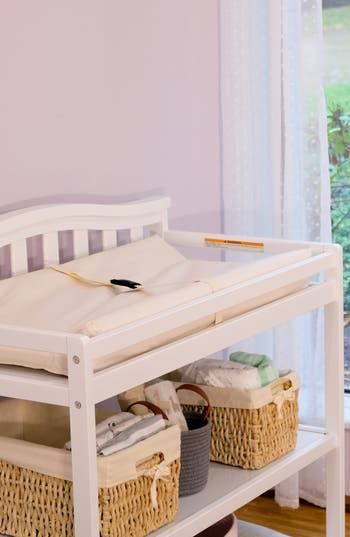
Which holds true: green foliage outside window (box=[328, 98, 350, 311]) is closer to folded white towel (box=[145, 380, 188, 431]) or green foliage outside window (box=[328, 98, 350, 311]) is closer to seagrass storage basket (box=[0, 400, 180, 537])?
folded white towel (box=[145, 380, 188, 431])

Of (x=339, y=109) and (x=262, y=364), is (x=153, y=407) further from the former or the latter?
(x=339, y=109)

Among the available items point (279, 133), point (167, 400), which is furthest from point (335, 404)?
point (279, 133)

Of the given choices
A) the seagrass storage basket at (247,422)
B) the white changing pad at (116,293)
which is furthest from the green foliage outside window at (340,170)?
the seagrass storage basket at (247,422)

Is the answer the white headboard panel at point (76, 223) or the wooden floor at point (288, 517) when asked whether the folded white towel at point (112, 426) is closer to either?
the white headboard panel at point (76, 223)

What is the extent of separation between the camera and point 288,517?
3020 mm

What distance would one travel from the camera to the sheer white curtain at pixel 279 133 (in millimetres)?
2873

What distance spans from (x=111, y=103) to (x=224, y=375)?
27.9 inches

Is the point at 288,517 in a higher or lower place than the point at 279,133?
lower

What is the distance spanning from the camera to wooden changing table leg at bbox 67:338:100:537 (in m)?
1.76

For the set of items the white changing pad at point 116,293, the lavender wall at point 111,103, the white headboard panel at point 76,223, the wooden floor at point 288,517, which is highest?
the lavender wall at point 111,103

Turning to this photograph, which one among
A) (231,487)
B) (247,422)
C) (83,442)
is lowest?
(231,487)

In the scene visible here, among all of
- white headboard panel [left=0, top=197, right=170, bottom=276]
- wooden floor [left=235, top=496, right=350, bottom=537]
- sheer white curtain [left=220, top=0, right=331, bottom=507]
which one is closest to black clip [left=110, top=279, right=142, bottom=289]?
white headboard panel [left=0, top=197, right=170, bottom=276]

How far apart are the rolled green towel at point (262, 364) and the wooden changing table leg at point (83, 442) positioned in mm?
683

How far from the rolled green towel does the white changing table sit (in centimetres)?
14
